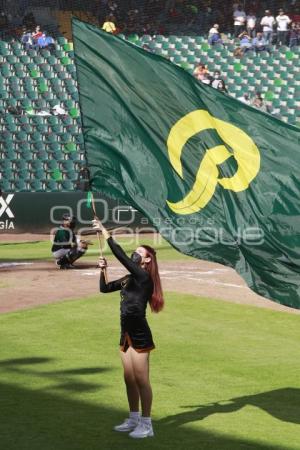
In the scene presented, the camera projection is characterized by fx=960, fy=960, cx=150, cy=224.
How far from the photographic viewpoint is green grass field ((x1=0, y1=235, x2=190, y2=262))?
2657 centimetres

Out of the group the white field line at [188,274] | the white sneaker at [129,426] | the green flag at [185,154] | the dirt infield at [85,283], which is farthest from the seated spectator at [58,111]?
the white sneaker at [129,426]

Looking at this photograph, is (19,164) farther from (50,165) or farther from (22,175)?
(50,165)

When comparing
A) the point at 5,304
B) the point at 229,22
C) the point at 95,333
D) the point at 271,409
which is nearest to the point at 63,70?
the point at 229,22

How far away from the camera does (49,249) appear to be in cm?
2848

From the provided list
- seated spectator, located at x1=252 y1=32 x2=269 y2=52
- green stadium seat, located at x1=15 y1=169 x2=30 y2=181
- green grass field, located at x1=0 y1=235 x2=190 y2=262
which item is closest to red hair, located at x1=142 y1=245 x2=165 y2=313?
green grass field, located at x1=0 y1=235 x2=190 y2=262

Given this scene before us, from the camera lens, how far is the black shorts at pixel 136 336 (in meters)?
10.4

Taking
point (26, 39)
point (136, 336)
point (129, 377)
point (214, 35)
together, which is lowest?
point (129, 377)

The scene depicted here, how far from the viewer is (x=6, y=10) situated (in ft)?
124

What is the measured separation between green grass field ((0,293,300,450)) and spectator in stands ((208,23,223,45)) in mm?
25083

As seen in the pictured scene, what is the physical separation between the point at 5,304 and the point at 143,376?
9078 millimetres

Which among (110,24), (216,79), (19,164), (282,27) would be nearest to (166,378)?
(19,164)

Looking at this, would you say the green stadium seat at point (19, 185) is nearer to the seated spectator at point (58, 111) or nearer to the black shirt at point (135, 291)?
the seated spectator at point (58, 111)

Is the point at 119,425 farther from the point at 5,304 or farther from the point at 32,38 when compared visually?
the point at 32,38

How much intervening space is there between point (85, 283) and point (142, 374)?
11212mm
